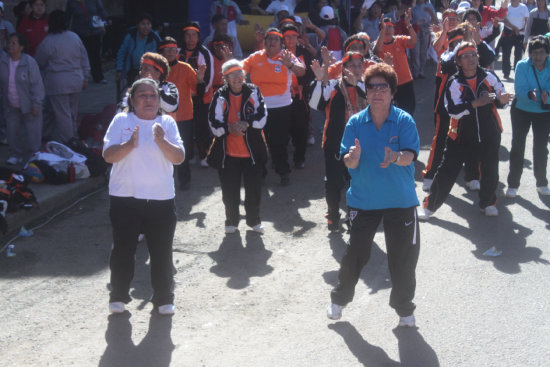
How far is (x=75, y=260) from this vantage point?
7504 mm

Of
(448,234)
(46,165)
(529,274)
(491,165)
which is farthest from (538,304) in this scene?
(46,165)

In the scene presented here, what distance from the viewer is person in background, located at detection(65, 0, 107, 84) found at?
49.2 feet

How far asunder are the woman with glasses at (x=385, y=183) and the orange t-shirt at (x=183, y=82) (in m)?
4.09

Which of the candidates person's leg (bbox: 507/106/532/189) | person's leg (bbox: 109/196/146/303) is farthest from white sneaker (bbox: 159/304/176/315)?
person's leg (bbox: 507/106/532/189)

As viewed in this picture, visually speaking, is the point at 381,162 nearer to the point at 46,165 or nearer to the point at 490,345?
the point at 490,345

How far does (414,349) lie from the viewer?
554cm

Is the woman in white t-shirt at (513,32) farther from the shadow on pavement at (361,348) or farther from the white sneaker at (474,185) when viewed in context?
the shadow on pavement at (361,348)

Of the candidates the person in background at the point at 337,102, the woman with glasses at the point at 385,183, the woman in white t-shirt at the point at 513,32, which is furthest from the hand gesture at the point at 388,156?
the woman in white t-shirt at the point at 513,32

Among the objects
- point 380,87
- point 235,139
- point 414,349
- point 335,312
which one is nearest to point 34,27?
point 235,139

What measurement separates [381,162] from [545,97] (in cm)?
429

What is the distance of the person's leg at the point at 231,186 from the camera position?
8.23 m

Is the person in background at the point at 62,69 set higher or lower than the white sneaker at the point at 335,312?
higher

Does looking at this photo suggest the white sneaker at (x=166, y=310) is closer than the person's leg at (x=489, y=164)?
Yes

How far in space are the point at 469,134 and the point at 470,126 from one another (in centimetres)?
9
